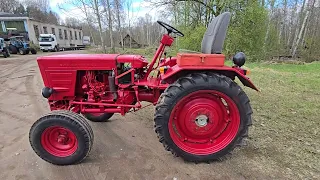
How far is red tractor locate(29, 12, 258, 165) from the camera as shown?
2.36m

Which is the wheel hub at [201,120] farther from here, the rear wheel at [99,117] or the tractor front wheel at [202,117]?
the rear wheel at [99,117]

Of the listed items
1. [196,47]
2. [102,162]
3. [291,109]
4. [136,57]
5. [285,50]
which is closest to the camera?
[102,162]

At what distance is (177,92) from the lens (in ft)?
7.55

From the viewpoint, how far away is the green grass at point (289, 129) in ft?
7.95

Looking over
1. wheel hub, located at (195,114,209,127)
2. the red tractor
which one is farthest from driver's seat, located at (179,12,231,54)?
wheel hub, located at (195,114,209,127)

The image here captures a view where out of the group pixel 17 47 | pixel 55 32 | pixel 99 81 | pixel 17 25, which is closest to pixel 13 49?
pixel 17 47

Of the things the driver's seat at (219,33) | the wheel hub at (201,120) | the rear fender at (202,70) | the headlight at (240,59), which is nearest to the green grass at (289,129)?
the wheel hub at (201,120)

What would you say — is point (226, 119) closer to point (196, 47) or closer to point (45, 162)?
point (45, 162)

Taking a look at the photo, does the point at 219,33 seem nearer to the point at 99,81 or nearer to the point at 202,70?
the point at 202,70

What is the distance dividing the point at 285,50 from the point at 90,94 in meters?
22.0

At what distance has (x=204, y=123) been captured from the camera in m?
2.53

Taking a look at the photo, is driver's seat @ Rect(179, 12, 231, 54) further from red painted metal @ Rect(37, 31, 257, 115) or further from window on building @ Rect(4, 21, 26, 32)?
window on building @ Rect(4, 21, 26, 32)

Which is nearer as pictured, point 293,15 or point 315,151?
point 315,151

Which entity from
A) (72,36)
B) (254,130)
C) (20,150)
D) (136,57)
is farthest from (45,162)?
(72,36)
